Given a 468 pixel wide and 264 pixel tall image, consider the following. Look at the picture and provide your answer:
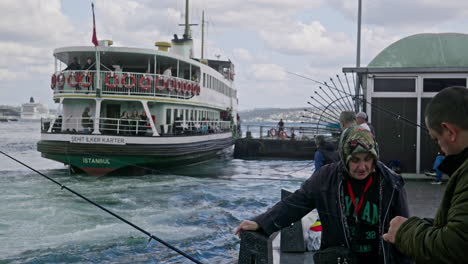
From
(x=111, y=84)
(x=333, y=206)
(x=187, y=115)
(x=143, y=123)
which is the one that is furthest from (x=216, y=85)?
(x=333, y=206)

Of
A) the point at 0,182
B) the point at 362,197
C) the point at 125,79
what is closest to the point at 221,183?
the point at 125,79

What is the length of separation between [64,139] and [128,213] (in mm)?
6303

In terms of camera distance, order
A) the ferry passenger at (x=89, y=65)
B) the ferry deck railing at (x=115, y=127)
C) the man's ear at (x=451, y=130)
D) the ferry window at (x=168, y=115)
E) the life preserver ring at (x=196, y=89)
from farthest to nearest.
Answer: the life preserver ring at (x=196, y=89) → the ferry window at (x=168, y=115) → the ferry passenger at (x=89, y=65) → the ferry deck railing at (x=115, y=127) → the man's ear at (x=451, y=130)

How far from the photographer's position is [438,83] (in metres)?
10.9

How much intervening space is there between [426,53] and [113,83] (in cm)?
1112

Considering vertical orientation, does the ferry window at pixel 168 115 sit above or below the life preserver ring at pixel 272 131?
above

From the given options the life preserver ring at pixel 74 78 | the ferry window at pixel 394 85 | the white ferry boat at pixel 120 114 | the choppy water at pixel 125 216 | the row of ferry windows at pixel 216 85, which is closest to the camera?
the choppy water at pixel 125 216

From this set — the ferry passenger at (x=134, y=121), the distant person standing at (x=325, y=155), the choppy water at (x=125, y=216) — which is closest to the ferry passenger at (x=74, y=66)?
the ferry passenger at (x=134, y=121)

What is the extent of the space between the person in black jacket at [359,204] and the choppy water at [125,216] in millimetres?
5040

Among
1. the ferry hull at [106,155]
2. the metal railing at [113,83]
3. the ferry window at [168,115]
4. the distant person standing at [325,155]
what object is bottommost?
the ferry hull at [106,155]

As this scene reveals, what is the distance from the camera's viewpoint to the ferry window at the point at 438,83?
1079 cm

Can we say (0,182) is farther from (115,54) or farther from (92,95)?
(115,54)

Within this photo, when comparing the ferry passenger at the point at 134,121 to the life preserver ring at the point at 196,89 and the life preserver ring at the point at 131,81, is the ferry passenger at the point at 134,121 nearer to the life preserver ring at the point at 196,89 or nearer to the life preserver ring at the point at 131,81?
the life preserver ring at the point at 131,81

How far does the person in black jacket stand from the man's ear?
0.66 metres
